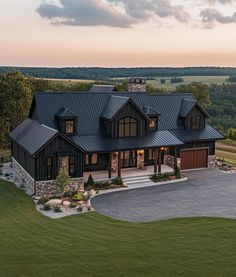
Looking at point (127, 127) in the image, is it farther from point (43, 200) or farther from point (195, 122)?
point (43, 200)

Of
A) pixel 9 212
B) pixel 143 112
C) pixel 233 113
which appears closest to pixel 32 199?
pixel 9 212

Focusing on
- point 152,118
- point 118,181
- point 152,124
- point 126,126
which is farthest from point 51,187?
point 152,118

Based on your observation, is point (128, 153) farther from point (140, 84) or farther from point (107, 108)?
point (140, 84)

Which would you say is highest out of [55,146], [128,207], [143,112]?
[143,112]

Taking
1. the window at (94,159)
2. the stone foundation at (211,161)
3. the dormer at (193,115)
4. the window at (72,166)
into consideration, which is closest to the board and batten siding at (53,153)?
the window at (72,166)

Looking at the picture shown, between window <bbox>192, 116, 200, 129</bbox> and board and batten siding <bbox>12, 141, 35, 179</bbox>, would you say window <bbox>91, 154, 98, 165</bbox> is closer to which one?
board and batten siding <bbox>12, 141, 35, 179</bbox>

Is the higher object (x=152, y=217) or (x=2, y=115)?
(x=2, y=115)
